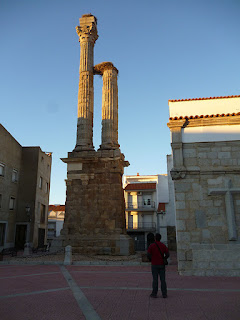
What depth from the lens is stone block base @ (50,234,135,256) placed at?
16152mm

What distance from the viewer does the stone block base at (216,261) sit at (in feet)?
29.0

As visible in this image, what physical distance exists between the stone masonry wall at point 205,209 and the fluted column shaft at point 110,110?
908cm

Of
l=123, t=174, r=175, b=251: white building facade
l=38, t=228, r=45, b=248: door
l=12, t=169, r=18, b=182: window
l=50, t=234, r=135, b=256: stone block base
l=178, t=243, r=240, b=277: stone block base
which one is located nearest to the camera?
l=178, t=243, r=240, b=277: stone block base

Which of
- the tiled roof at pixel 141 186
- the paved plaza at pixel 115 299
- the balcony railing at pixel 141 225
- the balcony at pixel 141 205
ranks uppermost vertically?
the tiled roof at pixel 141 186

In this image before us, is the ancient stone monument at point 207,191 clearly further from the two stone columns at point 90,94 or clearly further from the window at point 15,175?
the window at point 15,175

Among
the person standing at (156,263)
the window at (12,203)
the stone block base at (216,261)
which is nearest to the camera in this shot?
the person standing at (156,263)

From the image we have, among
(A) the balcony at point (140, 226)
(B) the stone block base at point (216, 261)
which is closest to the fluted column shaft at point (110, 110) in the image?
(B) the stone block base at point (216, 261)

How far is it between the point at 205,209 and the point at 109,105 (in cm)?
1203

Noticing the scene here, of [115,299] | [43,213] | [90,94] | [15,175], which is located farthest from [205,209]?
[43,213]

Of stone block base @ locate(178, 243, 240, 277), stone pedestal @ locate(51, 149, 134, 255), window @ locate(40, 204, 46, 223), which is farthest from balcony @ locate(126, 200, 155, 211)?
stone block base @ locate(178, 243, 240, 277)

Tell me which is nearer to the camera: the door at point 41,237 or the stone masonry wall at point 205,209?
the stone masonry wall at point 205,209

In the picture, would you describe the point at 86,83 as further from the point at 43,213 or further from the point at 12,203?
the point at 43,213

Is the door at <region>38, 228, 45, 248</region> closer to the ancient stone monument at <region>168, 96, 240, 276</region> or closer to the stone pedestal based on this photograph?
the stone pedestal

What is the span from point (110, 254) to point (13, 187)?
12.5 m
